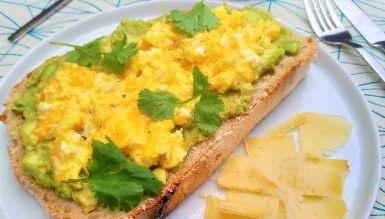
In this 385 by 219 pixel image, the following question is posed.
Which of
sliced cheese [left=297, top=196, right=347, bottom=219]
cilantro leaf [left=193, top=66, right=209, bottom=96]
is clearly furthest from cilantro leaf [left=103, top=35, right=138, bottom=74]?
sliced cheese [left=297, top=196, right=347, bottom=219]

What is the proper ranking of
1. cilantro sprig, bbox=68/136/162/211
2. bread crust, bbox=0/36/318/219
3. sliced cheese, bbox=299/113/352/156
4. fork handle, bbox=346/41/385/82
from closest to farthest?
cilantro sprig, bbox=68/136/162/211
bread crust, bbox=0/36/318/219
sliced cheese, bbox=299/113/352/156
fork handle, bbox=346/41/385/82

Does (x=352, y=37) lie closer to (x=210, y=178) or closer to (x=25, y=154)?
(x=210, y=178)

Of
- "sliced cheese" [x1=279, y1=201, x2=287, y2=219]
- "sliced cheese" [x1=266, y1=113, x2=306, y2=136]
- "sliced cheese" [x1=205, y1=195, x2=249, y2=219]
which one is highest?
"sliced cheese" [x1=266, y1=113, x2=306, y2=136]

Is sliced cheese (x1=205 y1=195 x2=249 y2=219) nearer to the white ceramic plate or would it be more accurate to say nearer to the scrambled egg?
the white ceramic plate

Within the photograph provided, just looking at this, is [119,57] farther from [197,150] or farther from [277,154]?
[277,154]

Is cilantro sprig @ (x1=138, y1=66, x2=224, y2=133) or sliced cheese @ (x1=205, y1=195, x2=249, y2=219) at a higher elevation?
cilantro sprig @ (x1=138, y1=66, x2=224, y2=133)

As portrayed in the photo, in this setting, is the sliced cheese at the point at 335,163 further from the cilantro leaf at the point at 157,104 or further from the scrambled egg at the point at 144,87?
the cilantro leaf at the point at 157,104

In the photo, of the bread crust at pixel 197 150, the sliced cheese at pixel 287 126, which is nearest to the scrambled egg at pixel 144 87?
the bread crust at pixel 197 150

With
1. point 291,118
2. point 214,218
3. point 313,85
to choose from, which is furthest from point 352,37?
point 214,218
